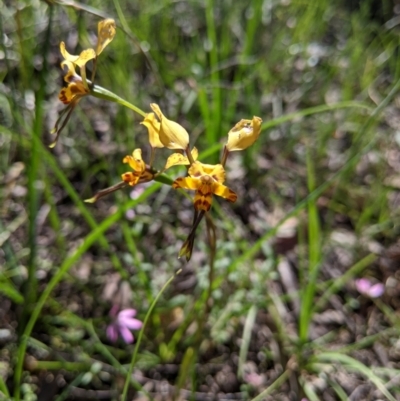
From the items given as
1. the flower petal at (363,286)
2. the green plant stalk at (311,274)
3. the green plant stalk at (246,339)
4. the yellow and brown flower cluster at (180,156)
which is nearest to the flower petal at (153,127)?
the yellow and brown flower cluster at (180,156)

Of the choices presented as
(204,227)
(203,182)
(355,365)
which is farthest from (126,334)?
(203,182)

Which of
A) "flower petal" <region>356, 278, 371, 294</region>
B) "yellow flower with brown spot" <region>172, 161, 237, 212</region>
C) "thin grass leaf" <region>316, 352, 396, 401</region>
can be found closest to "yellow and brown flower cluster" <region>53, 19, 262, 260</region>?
"yellow flower with brown spot" <region>172, 161, 237, 212</region>

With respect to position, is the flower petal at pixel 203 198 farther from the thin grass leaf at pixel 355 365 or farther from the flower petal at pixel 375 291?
the flower petal at pixel 375 291

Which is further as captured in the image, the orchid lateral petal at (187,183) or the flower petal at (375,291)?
the flower petal at (375,291)

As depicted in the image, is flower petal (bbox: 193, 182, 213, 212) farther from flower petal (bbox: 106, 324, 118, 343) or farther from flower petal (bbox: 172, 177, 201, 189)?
flower petal (bbox: 106, 324, 118, 343)

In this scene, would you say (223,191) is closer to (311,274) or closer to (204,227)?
(311,274)

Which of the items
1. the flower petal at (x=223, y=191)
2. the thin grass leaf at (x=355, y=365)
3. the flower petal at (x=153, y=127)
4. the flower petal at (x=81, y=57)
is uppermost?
the flower petal at (x=81, y=57)
